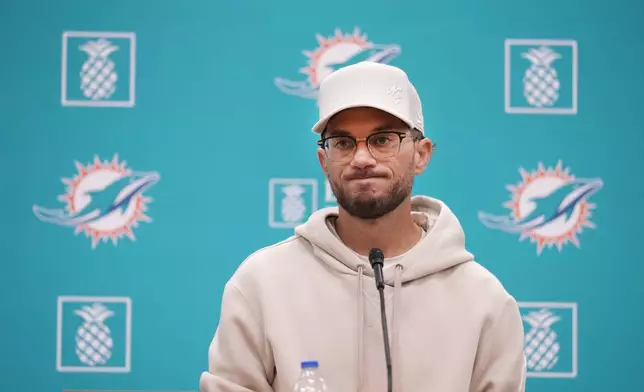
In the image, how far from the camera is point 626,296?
320 cm

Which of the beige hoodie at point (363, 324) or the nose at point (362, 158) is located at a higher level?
the nose at point (362, 158)

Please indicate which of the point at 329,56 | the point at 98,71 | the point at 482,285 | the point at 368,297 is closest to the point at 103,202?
the point at 98,71

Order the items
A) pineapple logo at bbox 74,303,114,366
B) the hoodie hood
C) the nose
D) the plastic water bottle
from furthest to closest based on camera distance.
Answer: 1. pineapple logo at bbox 74,303,114,366
2. the hoodie hood
3. the nose
4. the plastic water bottle

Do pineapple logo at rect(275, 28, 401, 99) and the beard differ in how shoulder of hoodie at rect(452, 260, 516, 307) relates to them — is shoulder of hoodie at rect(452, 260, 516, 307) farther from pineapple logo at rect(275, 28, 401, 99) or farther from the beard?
pineapple logo at rect(275, 28, 401, 99)

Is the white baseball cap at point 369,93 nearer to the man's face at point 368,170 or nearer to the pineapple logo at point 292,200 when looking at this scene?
the man's face at point 368,170

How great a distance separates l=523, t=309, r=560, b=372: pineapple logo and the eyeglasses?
1.41 meters

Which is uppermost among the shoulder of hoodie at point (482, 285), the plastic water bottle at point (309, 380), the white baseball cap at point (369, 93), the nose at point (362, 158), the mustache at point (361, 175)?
the white baseball cap at point (369, 93)

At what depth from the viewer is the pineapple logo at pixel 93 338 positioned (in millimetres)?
3148

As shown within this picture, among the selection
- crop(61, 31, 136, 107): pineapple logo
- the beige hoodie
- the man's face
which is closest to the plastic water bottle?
the beige hoodie

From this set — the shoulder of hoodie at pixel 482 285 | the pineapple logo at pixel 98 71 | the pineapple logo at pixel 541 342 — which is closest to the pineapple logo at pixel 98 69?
the pineapple logo at pixel 98 71

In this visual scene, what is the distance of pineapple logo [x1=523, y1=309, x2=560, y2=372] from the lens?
3.18m

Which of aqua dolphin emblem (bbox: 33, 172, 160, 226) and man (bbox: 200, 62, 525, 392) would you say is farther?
aqua dolphin emblem (bbox: 33, 172, 160, 226)

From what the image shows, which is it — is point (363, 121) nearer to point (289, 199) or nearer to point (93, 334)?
point (289, 199)

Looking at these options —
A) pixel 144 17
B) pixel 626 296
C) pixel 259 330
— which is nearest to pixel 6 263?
pixel 144 17
